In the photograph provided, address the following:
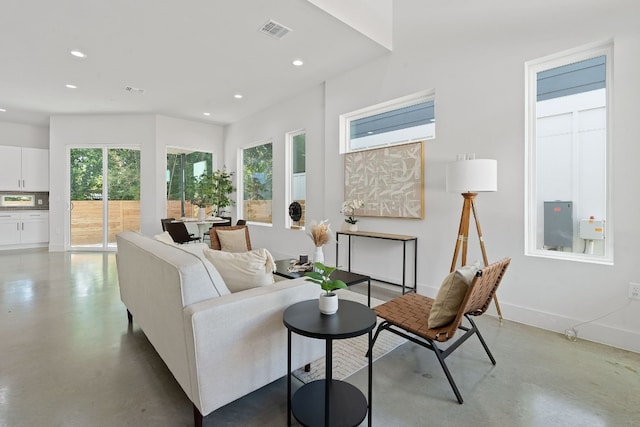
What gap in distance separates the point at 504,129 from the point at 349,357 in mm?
2596

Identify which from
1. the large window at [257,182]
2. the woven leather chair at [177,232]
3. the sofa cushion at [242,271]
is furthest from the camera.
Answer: the large window at [257,182]

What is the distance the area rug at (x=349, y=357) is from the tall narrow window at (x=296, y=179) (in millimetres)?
3275

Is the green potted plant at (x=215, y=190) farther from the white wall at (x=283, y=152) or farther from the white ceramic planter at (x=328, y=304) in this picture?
the white ceramic planter at (x=328, y=304)

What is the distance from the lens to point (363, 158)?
4379 mm

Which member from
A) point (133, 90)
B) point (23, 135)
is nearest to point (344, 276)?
point (133, 90)

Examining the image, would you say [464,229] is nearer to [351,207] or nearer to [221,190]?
[351,207]

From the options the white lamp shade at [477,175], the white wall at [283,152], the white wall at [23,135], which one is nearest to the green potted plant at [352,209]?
the white wall at [283,152]

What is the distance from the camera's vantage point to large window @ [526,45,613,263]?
104 inches

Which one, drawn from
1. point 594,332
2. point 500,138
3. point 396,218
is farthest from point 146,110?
point 594,332

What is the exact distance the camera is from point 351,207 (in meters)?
4.36

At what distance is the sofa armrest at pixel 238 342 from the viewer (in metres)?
1.47

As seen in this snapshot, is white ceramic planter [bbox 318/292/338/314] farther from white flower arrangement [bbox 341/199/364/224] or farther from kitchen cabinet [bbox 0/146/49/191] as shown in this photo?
kitchen cabinet [bbox 0/146/49/191]

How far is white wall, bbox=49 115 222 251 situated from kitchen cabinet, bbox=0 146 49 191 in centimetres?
83

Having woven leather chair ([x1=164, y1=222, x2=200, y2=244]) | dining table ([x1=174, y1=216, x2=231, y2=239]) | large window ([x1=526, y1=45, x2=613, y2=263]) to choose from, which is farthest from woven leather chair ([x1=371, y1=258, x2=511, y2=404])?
dining table ([x1=174, y1=216, x2=231, y2=239])
